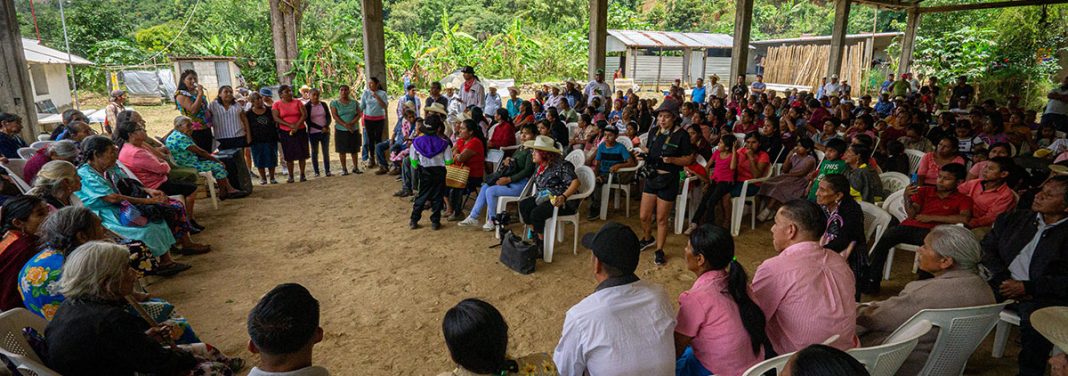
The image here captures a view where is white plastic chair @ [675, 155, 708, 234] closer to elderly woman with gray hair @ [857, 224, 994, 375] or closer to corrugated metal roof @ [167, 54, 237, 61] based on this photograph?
elderly woman with gray hair @ [857, 224, 994, 375]

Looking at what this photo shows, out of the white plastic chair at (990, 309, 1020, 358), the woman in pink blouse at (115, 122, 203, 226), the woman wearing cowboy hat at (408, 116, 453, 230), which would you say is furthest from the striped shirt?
the white plastic chair at (990, 309, 1020, 358)

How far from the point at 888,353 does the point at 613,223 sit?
1.19 m

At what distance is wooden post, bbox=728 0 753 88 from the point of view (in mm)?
12219

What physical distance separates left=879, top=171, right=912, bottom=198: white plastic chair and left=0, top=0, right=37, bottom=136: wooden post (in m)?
9.39

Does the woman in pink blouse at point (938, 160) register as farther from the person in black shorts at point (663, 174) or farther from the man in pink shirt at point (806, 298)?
the man in pink shirt at point (806, 298)

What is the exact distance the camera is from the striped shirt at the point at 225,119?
23.1ft

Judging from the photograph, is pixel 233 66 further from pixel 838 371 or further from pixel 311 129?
pixel 838 371

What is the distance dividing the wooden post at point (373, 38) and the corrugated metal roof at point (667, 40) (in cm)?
1562

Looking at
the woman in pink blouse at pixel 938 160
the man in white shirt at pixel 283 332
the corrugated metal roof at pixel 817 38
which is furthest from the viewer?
the corrugated metal roof at pixel 817 38

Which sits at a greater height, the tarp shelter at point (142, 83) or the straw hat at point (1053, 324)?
the tarp shelter at point (142, 83)

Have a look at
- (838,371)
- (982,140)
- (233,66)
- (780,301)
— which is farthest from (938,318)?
(233,66)

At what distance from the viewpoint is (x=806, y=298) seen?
Result: 2.30 metres

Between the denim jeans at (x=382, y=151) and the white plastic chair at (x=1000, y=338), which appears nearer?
the white plastic chair at (x=1000, y=338)

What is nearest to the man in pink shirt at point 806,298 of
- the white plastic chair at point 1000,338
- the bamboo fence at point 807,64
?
the white plastic chair at point 1000,338
